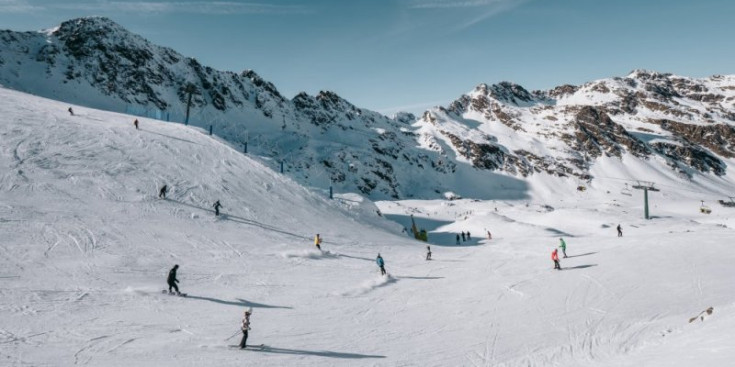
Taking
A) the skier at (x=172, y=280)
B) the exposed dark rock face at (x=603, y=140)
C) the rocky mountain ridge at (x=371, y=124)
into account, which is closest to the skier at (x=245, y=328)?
the skier at (x=172, y=280)

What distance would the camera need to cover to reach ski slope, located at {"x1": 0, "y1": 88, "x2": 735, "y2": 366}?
532 inches

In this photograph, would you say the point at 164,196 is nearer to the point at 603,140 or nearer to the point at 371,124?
the point at 371,124

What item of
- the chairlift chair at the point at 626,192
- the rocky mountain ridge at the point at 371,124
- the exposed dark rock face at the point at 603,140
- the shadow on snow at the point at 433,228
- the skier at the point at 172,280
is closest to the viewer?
the skier at the point at 172,280

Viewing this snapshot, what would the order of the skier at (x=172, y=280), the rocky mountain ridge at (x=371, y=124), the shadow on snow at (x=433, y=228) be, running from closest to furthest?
the skier at (x=172, y=280) < the shadow on snow at (x=433, y=228) < the rocky mountain ridge at (x=371, y=124)

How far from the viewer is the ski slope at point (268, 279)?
13516mm

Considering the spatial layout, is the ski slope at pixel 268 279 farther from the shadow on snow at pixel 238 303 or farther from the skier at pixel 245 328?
the skier at pixel 245 328

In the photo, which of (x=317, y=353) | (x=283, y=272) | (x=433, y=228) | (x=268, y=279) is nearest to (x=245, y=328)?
(x=317, y=353)

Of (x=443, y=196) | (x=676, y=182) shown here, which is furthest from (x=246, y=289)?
(x=676, y=182)

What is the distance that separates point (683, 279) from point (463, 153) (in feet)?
333

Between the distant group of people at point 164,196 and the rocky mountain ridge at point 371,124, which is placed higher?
the rocky mountain ridge at point 371,124

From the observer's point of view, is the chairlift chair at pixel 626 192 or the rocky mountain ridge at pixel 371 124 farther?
the chairlift chair at pixel 626 192

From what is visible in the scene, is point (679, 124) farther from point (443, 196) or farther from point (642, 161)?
point (443, 196)

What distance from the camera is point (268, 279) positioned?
846 inches

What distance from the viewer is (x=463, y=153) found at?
122 meters
